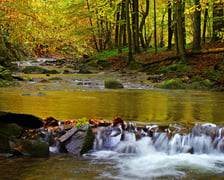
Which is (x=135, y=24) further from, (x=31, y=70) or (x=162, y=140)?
(x=162, y=140)

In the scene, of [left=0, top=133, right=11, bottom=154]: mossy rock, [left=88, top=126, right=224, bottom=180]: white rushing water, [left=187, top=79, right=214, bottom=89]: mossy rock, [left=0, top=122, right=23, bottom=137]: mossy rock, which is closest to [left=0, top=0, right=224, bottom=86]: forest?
[left=187, top=79, right=214, bottom=89]: mossy rock

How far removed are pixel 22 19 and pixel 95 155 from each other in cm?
873

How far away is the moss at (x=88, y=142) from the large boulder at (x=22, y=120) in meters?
0.99

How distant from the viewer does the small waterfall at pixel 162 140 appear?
448cm

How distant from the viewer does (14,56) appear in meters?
25.6

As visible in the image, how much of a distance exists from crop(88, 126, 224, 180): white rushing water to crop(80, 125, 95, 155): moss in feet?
0.53

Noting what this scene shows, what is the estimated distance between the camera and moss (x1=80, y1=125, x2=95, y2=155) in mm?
4258

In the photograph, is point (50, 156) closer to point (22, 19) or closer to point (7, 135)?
point (7, 135)

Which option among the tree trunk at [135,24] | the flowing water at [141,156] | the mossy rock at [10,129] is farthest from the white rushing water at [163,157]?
the tree trunk at [135,24]

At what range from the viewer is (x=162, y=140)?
4605 millimetres

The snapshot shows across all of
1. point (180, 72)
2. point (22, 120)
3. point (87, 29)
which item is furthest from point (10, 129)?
point (87, 29)

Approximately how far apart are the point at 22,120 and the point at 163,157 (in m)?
2.71

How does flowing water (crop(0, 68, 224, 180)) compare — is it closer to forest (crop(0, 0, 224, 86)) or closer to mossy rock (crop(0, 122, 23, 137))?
mossy rock (crop(0, 122, 23, 137))

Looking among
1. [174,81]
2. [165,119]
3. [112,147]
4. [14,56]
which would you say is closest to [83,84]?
[174,81]
